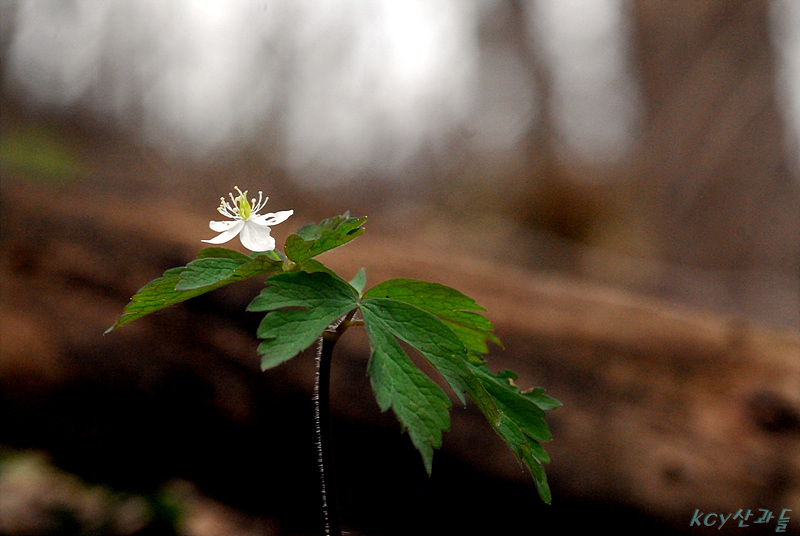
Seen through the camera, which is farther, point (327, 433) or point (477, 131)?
point (477, 131)

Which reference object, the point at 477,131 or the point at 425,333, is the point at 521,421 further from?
the point at 477,131

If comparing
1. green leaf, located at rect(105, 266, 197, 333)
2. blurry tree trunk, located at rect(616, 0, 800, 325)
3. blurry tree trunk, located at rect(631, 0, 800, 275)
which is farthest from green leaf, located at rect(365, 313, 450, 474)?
blurry tree trunk, located at rect(631, 0, 800, 275)

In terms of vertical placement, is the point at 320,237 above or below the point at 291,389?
above

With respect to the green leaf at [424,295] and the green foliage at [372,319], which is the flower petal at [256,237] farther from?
the green leaf at [424,295]

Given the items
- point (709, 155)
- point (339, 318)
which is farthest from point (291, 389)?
point (709, 155)

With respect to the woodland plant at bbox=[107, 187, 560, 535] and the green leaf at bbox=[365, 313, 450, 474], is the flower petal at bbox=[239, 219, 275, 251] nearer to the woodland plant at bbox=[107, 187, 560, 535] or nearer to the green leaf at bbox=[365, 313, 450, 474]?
the woodland plant at bbox=[107, 187, 560, 535]

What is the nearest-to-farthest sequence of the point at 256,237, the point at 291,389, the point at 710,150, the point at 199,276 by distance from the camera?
1. the point at 199,276
2. the point at 256,237
3. the point at 291,389
4. the point at 710,150
